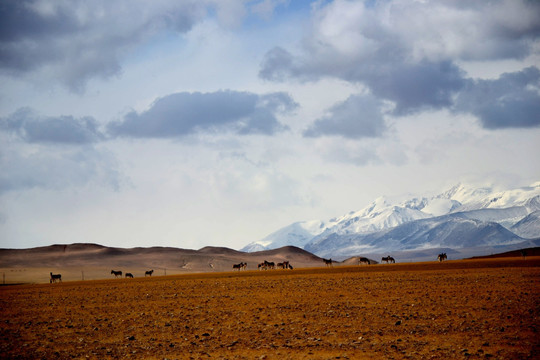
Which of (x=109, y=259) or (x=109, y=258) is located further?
(x=109, y=258)

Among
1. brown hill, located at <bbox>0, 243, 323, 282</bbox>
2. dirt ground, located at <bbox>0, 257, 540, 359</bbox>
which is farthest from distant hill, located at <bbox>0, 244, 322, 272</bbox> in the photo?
dirt ground, located at <bbox>0, 257, 540, 359</bbox>

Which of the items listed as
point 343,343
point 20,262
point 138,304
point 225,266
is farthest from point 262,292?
point 20,262

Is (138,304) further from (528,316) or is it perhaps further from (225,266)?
(225,266)

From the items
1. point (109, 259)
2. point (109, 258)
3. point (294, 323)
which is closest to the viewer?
point (294, 323)

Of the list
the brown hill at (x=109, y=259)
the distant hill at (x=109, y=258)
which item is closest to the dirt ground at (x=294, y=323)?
the brown hill at (x=109, y=259)

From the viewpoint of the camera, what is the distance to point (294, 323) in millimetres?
28516

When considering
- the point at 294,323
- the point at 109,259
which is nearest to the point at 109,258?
the point at 109,259

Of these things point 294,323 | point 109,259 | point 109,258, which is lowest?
point 294,323

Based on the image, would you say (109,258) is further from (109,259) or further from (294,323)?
(294,323)

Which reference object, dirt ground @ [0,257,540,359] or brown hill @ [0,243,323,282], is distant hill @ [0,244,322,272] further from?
dirt ground @ [0,257,540,359]

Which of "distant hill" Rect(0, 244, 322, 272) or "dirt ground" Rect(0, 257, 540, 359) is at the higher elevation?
"distant hill" Rect(0, 244, 322, 272)

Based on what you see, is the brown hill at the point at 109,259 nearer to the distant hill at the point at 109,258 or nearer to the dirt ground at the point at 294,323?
the distant hill at the point at 109,258

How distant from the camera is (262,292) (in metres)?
40.9

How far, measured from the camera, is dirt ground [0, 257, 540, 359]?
77.2 feet
